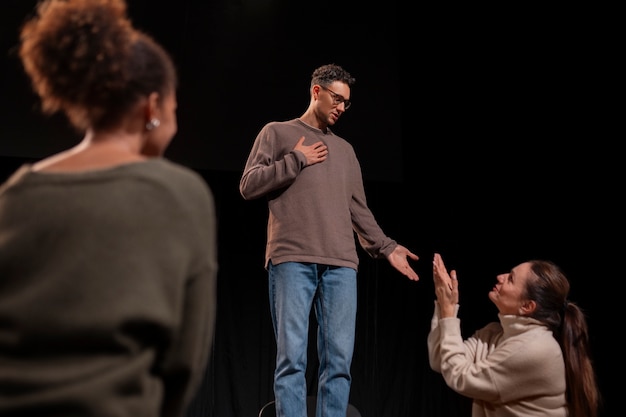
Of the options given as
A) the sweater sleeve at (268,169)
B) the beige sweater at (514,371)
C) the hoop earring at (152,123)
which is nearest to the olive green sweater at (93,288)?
the hoop earring at (152,123)

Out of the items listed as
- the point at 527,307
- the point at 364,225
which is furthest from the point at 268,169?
the point at 527,307

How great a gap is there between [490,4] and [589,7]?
0.62m

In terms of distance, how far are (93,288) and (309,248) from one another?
168 centimetres

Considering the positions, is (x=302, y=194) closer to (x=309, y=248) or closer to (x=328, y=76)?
(x=309, y=248)

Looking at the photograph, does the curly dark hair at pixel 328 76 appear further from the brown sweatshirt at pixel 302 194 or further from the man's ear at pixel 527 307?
the man's ear at pixel 527 307

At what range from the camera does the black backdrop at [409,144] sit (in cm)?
363

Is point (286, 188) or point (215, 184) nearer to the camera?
point (286, 188)

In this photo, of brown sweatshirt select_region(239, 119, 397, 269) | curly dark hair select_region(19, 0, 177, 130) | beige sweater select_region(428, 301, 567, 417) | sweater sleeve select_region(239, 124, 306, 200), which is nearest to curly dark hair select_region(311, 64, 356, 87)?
brown sweatshirt select_region(239, 119, 397, 269)

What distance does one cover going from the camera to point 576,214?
3.68m

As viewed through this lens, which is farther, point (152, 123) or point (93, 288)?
point (152, 123)

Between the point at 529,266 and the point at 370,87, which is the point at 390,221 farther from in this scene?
the point at 529,266

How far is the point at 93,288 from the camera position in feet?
2.85

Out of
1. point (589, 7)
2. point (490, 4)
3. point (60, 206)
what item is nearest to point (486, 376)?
point (60, 206)

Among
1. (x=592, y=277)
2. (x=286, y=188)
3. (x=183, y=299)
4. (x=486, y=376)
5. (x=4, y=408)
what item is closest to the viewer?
(x=4, y=408)
